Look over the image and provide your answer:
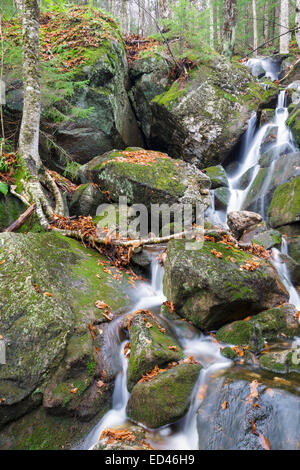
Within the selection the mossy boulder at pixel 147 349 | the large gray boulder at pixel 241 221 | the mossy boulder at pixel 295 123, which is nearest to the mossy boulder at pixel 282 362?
the mossy boulder at pixel 147 349

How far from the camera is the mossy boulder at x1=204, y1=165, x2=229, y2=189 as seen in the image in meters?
9.59

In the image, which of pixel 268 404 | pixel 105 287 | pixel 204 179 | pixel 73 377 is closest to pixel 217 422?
pixel 268 404

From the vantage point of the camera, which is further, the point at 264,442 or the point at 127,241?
the point at 127,241

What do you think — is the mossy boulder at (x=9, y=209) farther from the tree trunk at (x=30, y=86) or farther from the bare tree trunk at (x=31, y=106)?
the tree trunk at (x=30, y=86)

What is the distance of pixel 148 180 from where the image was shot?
7246 mm

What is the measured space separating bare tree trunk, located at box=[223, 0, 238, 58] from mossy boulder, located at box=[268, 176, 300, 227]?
9449mm

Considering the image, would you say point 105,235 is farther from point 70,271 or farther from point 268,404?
point 268,404

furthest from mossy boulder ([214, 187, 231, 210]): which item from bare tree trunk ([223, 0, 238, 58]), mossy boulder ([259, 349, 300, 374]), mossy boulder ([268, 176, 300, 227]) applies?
bare tree trunk ([223, 0, 238, 58])

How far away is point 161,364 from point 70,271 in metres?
1.98

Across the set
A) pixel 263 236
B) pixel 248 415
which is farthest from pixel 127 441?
pixel 263 236

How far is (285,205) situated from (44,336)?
6.43 meters

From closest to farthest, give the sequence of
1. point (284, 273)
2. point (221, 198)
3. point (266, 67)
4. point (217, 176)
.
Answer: point (284, 273), point (221, 198), point (217, 176), point (266, 67)

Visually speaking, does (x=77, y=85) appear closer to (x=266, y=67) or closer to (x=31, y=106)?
(x=31, y=106)

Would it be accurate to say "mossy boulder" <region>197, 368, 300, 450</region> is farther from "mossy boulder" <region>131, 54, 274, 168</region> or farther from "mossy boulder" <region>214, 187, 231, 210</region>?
"mossy boulder" <region>131, 54, 274, 168</region>
